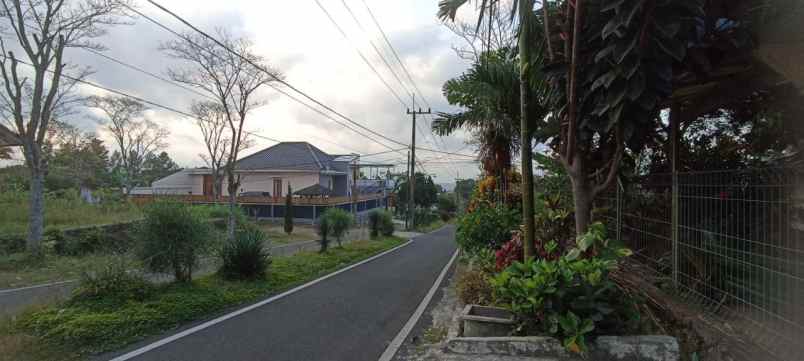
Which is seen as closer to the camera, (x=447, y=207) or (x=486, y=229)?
(x=486, y=229)

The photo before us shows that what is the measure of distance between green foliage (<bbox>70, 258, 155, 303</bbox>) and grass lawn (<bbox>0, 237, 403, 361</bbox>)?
12 centimetres

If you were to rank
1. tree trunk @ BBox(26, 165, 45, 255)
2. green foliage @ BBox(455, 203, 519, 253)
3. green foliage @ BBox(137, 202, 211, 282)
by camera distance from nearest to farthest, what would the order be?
green foliage @ BBox(137, 202, 211, 282), green foliage @ BBox(455, 203, 519, 253), tree trunk @ BBox(26, 165, 45, 255)

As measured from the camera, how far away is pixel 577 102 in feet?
15.8

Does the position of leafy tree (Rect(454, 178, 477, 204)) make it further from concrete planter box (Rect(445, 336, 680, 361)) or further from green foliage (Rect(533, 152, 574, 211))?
concrete planter box (Rect(445, 336, 680, 361))

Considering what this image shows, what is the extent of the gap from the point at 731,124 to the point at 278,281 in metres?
8.94

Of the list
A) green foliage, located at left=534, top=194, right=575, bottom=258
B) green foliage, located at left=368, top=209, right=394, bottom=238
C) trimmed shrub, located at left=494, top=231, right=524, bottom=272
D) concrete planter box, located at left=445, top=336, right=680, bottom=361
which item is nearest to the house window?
green foliage, located at left=368, top=209, right=394, bottom=238

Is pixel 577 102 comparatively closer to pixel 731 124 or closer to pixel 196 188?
pixel 731 124

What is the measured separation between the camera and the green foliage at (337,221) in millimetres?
17486

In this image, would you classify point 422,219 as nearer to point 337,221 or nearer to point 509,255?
point 337,221

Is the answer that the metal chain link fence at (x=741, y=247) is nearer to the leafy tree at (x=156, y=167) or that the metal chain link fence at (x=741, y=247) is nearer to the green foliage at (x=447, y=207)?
the leafy tree at (x=156, y=167)

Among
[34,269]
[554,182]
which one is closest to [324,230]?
[34,269]

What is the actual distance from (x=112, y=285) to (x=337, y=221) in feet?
37.3

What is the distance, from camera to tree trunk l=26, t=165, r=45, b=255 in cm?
1296

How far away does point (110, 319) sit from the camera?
18.8 ft
